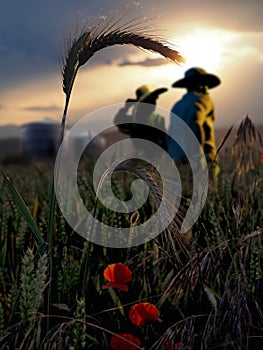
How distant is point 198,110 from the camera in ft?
14.4

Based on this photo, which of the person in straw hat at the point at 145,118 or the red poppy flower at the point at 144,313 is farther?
the person in straw hat at the point at 145,118

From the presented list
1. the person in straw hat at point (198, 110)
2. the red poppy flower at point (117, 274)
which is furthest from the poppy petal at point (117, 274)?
the person in straw hat at point (198, 110)

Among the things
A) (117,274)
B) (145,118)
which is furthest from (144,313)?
(145,118)

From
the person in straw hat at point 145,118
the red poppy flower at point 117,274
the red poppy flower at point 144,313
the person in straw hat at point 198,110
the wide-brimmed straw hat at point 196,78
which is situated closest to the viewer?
the red poppy flower at point 144,313

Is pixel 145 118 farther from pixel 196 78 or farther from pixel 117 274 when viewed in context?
pixel 117 274

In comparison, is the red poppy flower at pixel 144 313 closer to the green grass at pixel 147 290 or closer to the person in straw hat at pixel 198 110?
the green grass at pixel 147 290

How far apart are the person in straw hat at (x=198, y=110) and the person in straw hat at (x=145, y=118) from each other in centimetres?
36

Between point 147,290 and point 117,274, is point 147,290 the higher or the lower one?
the lower one

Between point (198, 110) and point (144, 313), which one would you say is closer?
point (144, 313)

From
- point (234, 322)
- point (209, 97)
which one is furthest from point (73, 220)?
point (209, 97)

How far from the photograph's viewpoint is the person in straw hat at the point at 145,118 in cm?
504

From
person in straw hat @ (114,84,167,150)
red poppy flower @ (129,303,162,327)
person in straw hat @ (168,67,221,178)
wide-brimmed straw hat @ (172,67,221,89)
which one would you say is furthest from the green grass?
person in straw hat @ (114,84,167,150)

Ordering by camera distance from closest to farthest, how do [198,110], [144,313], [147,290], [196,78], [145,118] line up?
[144,313], [147,290], [198,110], [196,78], [145,118]

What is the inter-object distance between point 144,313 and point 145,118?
398 centimetres
